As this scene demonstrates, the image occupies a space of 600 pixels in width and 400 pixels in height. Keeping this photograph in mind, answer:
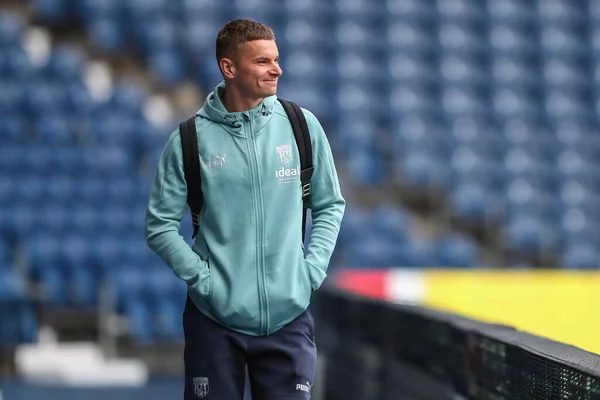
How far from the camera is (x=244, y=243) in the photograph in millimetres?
2924

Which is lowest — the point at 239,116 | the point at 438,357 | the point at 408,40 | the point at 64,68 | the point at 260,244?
the point at 438,357

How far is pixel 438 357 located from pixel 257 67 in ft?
6.76

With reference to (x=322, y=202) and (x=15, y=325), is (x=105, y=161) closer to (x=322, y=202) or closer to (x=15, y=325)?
(x=15, y=325)

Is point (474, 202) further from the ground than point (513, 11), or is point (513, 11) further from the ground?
point (513, 11)

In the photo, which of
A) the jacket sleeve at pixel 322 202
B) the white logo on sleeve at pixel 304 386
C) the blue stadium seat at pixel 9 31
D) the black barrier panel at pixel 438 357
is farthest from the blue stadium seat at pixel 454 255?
the white logo on sleeve at pixel 304 386

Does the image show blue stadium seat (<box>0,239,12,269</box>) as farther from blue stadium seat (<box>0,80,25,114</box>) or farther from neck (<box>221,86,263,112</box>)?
neck (<box>221,86,263,112</box>)

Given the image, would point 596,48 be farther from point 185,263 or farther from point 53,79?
point 185,263

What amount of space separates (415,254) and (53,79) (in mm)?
4659

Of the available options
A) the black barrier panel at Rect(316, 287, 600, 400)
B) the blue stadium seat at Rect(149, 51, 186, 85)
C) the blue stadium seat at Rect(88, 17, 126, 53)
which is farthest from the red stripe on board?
the blue stadium seat at Rect(88, 17, 126, 53)

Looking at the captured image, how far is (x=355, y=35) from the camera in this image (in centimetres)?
1466

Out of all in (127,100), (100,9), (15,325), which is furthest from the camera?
(100,9)

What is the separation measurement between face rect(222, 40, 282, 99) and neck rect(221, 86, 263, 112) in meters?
0.04

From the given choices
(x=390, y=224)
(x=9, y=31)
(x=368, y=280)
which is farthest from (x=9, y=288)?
(x=390, y=224)

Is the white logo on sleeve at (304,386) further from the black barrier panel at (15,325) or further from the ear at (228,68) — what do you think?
the black barrier panel at (15,325)
